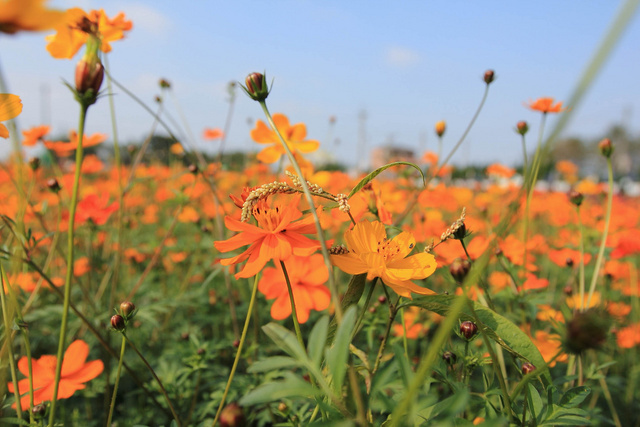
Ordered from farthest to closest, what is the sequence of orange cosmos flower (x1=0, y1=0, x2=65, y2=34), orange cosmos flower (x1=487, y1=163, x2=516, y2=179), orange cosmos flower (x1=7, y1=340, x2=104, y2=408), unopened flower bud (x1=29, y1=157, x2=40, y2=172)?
1. orange cosmos flower (x1=487, y1=163, x2=516, y2=179)
2. unopened flower bud (x1=29, y1=157, x2=40, y2=172)
3. orange cosmos flower (x1=7, y1=340, x2=104, y2=408)
4. orange cosmos flower (x1=0, y1=0, x2=65, y2=34)

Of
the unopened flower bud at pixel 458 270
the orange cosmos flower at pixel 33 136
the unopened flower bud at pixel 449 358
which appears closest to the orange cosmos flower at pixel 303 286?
the unopened flower bud at pixel 449 358

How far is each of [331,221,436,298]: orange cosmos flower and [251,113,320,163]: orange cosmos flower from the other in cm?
54

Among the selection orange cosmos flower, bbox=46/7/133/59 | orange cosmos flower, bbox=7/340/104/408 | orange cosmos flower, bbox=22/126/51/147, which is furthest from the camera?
orange cosmos flower, bbox=22/126/51/147

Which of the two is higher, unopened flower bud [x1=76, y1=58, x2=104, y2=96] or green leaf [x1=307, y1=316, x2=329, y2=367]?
unopened flower bud [x1=76, y1=58, x2=104, y2=96]

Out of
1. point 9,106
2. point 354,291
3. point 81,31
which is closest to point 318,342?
point 354,291

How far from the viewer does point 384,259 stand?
449 millimetres

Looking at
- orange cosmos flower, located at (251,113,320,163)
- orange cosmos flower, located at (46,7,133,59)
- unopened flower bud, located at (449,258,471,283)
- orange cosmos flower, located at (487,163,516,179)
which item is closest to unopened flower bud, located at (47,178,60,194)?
orange cosmos flower, located at (46,7,133,59)

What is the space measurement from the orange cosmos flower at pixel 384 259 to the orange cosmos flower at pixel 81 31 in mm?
385

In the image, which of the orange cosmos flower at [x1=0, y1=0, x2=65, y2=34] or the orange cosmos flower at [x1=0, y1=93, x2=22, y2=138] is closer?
the orange cosmos flower at [x1=0, y1=0, x2=65, y2=34]

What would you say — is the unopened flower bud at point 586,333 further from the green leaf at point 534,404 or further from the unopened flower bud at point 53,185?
the unopened flower bud at point 53,185

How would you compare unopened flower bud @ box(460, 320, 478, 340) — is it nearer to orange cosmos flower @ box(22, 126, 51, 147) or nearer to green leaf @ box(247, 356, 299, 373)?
green leaf @ box(247, 356, 299, 373)

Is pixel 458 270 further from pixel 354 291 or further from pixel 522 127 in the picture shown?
pixel 522 127

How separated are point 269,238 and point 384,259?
0.44ft

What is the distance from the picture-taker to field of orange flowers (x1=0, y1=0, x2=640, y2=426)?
35cm
